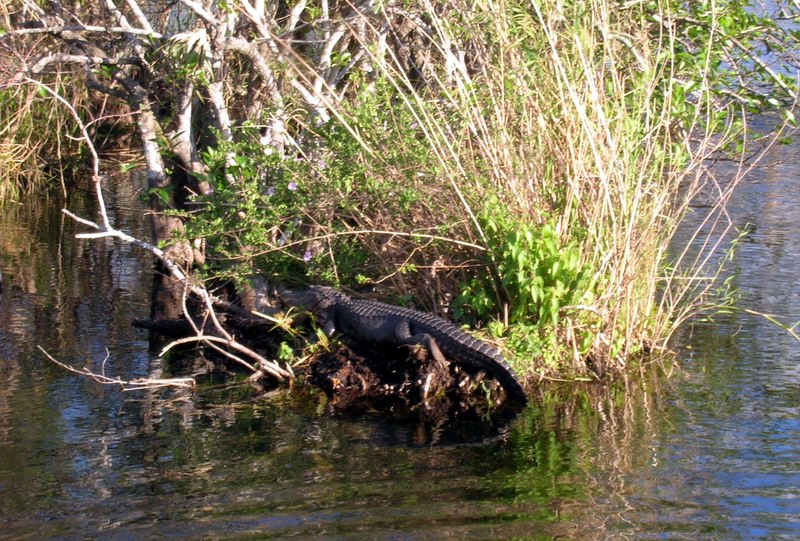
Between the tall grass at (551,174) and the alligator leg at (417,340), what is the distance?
0.44 meters

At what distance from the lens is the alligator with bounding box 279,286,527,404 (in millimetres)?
6242

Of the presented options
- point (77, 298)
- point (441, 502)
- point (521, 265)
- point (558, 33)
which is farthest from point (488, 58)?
point (77, 298)

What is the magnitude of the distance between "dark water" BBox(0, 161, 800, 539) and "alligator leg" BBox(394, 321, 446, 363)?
580mm

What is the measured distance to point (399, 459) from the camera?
5457 mm

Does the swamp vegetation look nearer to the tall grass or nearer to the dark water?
the tall grass

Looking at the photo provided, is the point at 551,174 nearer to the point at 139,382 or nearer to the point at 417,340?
the point at 417,340

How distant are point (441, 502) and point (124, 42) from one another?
18.3ft

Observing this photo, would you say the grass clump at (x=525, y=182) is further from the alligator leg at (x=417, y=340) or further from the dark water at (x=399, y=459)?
the dark water at (x=399, y=459)

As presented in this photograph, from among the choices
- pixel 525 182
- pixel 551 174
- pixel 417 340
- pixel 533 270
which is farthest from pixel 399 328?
pixel 551 174

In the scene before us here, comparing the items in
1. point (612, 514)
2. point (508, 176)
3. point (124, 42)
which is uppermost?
point (124, 42)

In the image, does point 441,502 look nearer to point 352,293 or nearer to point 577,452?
point 577,452

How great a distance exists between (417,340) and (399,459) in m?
1.16

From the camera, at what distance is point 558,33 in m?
6.48

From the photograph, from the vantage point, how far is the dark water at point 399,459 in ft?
15.2
